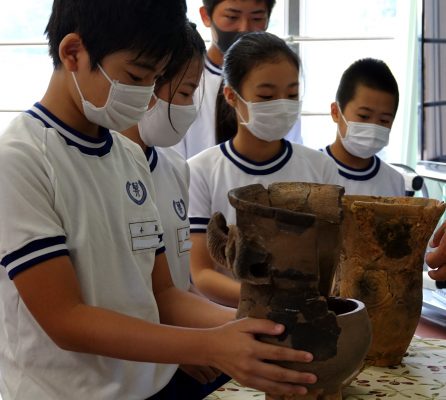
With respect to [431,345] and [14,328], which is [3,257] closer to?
[14,328]

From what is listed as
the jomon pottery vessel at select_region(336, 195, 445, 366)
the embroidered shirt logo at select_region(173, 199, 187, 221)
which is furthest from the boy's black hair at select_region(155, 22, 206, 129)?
the jomon pottery vessel at select_region(336, 195, 445, 366)

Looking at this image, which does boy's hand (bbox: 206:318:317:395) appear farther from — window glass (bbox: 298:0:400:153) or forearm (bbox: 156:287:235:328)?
window glass (bbox: 298:0:400:153)

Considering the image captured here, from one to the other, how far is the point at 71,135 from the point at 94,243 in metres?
0.18

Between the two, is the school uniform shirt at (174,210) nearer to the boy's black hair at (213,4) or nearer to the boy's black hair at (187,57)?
the boy's black hair at (187,57)

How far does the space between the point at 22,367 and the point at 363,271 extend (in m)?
0.64

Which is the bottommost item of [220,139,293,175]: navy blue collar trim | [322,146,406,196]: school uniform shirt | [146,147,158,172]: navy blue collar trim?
[322,146,406,196]: school uniform shirt

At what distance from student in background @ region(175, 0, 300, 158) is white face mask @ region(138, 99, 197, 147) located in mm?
630

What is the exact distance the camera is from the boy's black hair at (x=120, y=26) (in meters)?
1.16

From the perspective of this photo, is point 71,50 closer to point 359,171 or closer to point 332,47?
point 359,171

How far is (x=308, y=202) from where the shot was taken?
1144 millimetres

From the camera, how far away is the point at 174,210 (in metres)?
1.59

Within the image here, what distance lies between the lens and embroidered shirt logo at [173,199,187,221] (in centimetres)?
160

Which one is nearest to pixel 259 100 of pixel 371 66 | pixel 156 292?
pixel 371 66

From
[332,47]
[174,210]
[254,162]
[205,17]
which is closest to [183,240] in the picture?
[174,210]
